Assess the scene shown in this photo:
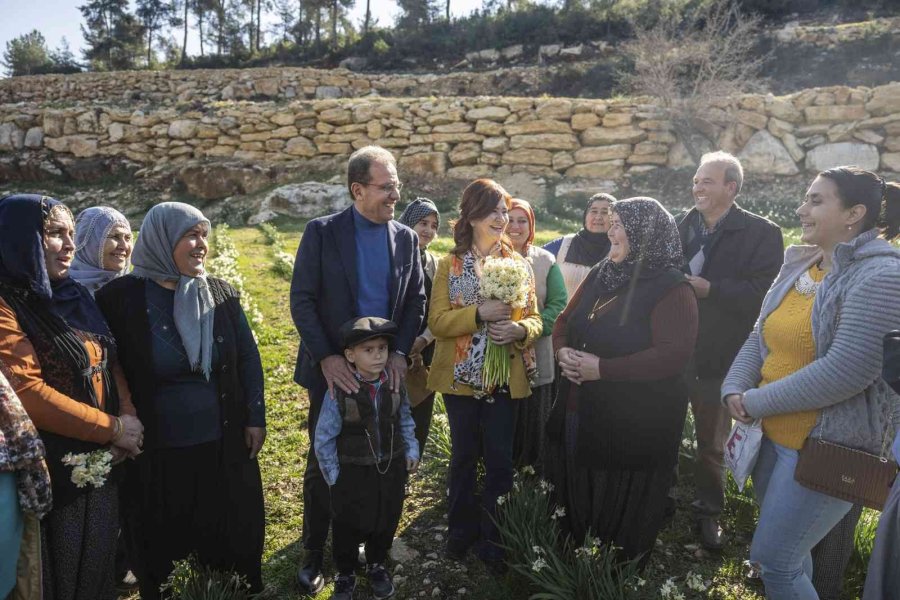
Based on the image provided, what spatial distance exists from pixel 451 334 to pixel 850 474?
5.54 ft

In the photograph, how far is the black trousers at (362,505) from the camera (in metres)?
2.58

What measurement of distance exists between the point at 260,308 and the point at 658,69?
1081cm

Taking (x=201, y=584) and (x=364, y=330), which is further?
(x=364, y=330)

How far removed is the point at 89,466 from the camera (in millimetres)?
1989

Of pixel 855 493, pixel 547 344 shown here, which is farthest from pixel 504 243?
pixel 855 493

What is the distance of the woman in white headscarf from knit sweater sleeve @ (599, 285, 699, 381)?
1681mm

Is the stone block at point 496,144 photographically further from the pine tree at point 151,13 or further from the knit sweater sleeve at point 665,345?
the pine tree at point 151,13

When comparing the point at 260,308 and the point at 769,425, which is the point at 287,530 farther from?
the point at 260,308

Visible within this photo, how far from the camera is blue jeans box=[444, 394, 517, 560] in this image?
9.40ft

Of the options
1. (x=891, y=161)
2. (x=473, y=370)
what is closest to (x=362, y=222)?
(x=473, y=370)

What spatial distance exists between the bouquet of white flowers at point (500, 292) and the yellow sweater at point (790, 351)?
106 centimetres

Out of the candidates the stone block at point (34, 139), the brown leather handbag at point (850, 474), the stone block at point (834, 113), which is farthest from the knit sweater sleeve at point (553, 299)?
the stone block at point (34, 139)

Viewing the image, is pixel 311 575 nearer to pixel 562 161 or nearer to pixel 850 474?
pixel 850 474

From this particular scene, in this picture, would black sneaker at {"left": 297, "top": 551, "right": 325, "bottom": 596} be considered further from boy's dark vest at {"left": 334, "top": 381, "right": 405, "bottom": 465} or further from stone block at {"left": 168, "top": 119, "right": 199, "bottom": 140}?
stone block at {"left": 168, "top": 119, "right": 199, "bottom": 140}
